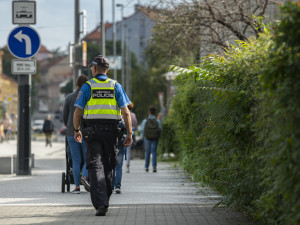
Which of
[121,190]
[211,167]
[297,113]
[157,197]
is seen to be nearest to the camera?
[297,113]

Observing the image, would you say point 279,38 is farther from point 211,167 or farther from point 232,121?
point 211,167

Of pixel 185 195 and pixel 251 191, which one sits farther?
pixel 185 195

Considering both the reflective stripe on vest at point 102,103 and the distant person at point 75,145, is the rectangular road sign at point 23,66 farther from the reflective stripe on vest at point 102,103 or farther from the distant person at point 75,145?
the reflective stripe on vest at point 102,103

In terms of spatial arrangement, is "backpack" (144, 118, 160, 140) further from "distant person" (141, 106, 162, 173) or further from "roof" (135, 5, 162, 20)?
"roof" (135, 5, 162, 20)


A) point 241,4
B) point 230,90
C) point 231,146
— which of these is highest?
point 241,4

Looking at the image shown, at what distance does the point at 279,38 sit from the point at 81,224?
11.4 ft

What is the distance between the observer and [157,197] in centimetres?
1088

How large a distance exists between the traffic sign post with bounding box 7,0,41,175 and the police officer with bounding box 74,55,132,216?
22.6ft

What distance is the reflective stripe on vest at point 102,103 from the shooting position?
862cm

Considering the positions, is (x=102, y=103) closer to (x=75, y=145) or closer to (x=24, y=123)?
(x=75, y=145)

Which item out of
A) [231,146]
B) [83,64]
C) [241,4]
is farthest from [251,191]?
[83,64]

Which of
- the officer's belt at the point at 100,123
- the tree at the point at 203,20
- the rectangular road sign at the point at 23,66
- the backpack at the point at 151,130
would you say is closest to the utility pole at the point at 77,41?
the tree at the point at 203,20

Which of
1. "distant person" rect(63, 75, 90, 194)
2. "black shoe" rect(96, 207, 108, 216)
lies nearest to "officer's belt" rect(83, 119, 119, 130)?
"black shoe" rect(96, 207, 108, 216)

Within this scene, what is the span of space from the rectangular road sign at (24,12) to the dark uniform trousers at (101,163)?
7.63 meters
